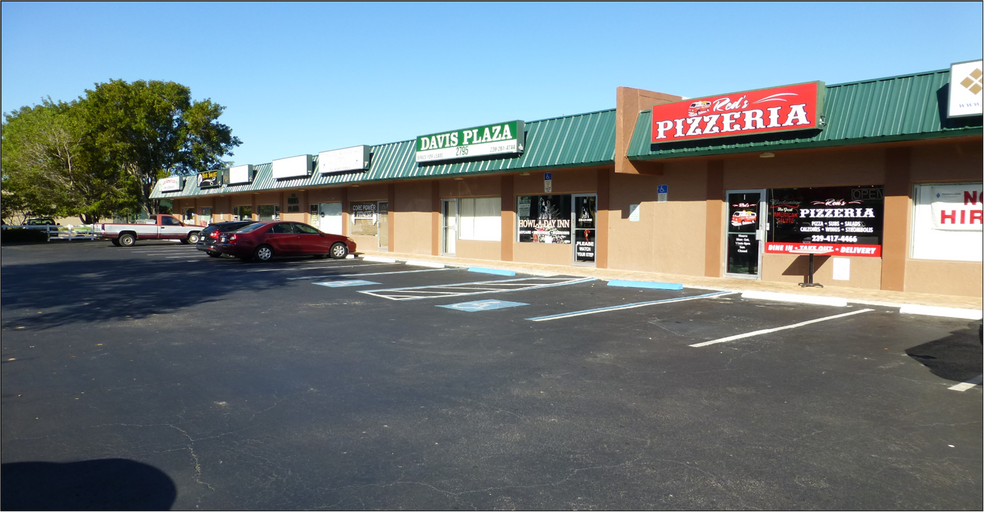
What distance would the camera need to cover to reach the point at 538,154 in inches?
783

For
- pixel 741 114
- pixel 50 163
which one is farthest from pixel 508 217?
pixel 50 163

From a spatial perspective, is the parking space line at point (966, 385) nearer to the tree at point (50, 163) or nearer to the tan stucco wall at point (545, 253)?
the tree at point (50, 163)

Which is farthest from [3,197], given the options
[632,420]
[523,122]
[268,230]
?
[268,230]

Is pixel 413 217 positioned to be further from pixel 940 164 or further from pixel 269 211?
pixel 940 164

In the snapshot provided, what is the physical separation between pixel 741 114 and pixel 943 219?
4.75 metres

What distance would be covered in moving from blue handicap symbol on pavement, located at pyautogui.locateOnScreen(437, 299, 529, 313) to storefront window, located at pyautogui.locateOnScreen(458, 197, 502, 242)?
1045cm

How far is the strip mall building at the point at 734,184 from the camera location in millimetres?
13164

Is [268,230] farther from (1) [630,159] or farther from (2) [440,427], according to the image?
(2) [440,427]

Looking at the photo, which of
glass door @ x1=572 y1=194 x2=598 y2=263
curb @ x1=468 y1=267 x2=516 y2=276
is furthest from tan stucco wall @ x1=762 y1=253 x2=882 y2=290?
curb @ x1=468 y1=267 x2=516 y2=276

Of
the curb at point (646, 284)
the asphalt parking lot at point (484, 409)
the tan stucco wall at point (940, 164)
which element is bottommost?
the asphalt parking lot at point (484, 409)

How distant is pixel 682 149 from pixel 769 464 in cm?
1297

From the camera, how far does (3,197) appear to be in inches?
131

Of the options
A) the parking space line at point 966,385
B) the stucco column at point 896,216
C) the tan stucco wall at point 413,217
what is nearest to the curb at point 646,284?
the stucco column at point 896,216

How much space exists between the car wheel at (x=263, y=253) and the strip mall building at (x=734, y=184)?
5.60 m
